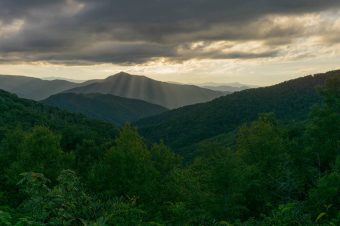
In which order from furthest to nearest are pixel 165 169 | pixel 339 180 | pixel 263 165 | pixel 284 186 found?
pixel 165 169 < pixel 263 165 < pixel 284 186 < pixel 339 180

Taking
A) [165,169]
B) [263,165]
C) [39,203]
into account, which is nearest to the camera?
[39,203]

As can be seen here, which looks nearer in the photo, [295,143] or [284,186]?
[284,186]

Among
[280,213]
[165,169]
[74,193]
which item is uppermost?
[74,193]

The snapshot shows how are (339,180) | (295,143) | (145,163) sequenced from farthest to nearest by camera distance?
(295,143) → (145,163) → (339,180)

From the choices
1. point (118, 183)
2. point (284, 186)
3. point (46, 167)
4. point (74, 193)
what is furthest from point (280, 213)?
point (46, 167)

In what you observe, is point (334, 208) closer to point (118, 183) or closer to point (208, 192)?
point (208, 192)

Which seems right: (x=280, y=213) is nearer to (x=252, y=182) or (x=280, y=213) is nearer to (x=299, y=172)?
(x=252, y=182)

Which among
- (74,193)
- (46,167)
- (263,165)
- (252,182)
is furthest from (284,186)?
(74,193)

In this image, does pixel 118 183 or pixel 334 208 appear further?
pixel 118 183

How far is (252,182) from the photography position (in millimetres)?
39969

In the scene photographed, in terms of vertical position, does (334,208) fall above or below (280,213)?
below

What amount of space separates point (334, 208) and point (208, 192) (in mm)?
11453

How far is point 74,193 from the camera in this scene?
11703mm

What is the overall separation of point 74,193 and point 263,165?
36.9 meters
